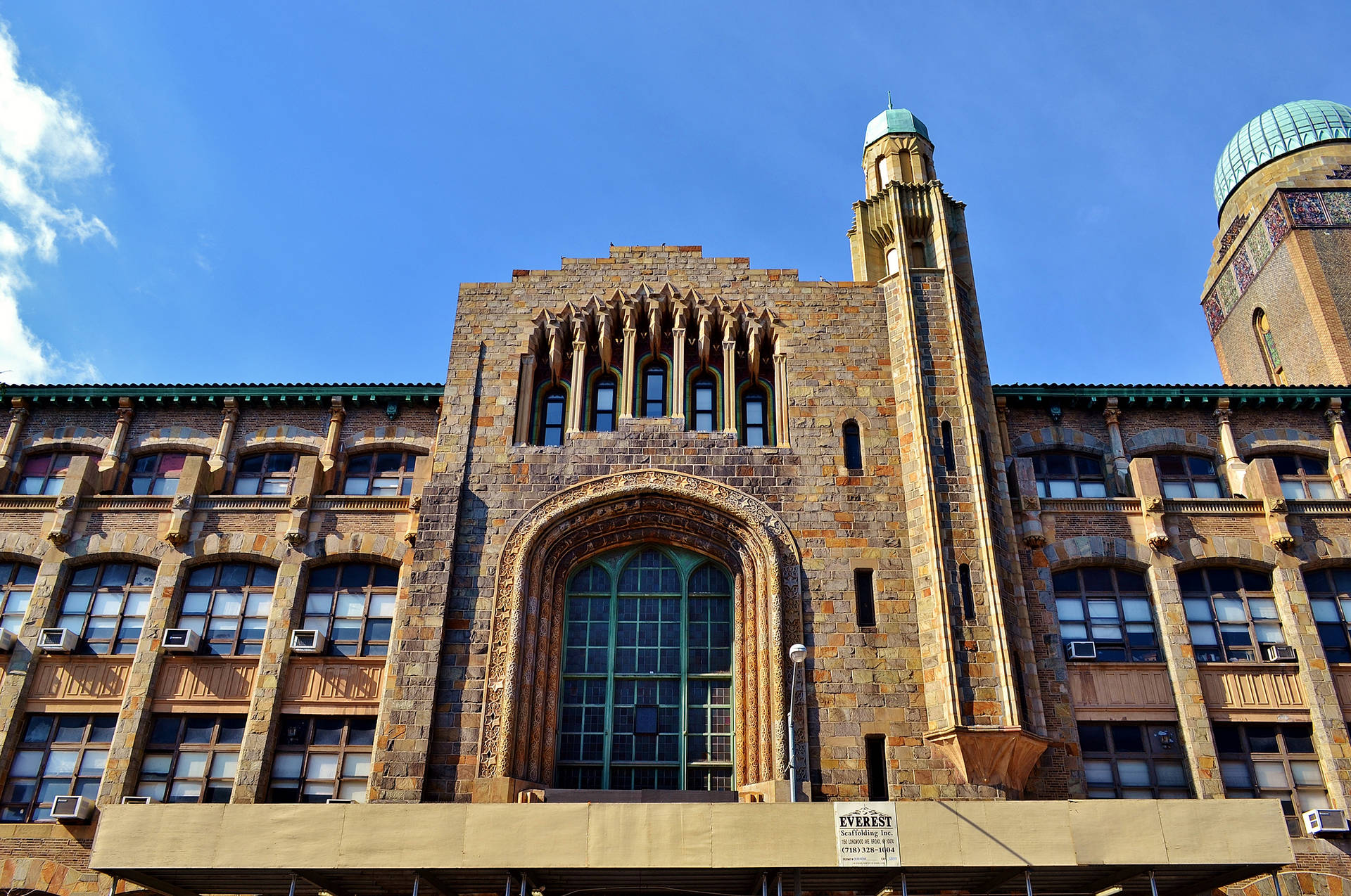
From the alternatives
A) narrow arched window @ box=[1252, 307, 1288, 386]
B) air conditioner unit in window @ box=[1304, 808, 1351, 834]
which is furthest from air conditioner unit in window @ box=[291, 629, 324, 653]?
narrow arched window @ box=[1252, 307, 1288, 386]

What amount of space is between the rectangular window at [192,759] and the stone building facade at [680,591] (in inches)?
2.6

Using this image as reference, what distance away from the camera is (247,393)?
2919cm

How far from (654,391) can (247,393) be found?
463 inches

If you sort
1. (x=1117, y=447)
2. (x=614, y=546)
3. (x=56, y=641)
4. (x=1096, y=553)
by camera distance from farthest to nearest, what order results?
(x=1117, y=447) < (x=1096, y=553) < (x=614, y=546) < (x=56, y=641)

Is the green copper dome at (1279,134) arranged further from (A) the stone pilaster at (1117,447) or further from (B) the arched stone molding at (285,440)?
(B) the arched stone molding at (285,440)

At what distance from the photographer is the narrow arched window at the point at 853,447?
25.8 m

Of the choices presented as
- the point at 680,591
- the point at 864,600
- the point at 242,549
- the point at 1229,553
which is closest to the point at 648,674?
the point at 680,591

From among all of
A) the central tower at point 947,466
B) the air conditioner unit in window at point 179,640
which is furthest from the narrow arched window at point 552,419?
the air conditioner unit in window at point 179,640

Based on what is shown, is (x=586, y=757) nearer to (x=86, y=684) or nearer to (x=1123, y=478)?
(x=86, y=684)

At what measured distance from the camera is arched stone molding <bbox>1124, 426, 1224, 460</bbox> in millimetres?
28453

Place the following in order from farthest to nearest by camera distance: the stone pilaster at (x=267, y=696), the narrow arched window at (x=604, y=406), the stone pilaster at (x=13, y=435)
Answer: the stone pilaster at (x=13, y=435) < the narrow arched window at (x=604, y=406) < the stone pilaster at (x=267, y=696)

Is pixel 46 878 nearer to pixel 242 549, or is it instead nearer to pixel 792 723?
pixel 242 549

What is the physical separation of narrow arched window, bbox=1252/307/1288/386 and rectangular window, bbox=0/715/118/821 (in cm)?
3937

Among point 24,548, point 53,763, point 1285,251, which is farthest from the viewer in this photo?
point 1285,251
